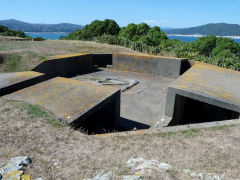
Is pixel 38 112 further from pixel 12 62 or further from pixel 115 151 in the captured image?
pixel 12 62

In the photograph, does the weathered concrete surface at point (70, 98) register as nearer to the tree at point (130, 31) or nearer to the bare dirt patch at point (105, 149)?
the bare dirt patch at point (105, 149)

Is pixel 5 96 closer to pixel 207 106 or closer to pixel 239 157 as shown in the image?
pixel 239 157

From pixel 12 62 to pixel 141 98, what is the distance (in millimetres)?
9421

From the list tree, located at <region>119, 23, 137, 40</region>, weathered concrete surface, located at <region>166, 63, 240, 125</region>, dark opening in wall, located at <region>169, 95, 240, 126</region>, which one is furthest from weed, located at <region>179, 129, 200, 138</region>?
tree, located at <region>119, 23, 137, 40</region>

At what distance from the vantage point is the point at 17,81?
7.84 meters

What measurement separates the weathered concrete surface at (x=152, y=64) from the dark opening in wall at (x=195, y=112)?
593 cm

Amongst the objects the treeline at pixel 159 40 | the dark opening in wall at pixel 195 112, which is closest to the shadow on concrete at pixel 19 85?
the dark opening in wall at pixel 195 112

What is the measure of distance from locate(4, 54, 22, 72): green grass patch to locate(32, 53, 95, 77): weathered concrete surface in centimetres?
129

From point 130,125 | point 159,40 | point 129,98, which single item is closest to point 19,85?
point 130,125

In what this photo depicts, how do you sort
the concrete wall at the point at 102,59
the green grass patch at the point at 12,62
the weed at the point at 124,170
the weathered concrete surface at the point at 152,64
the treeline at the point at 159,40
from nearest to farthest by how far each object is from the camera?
the weed at the point at 124,170
the green grass patch at the point at 12,62
the weathered concrete surface at the point at 152,64
the concrete wall at the point at 102,59
the treeline at the point at 159,40

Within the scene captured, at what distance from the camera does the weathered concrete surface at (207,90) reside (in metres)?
6.28

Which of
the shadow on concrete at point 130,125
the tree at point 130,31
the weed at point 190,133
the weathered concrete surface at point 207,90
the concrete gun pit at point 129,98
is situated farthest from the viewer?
the tree at point 130,31

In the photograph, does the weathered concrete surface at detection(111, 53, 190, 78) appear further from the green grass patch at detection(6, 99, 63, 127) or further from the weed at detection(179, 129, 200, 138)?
the green grass patch at detection(6, 99, 63, 127)

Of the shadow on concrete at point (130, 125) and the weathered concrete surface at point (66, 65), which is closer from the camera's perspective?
the shadow on concrete at point (130, 125)
